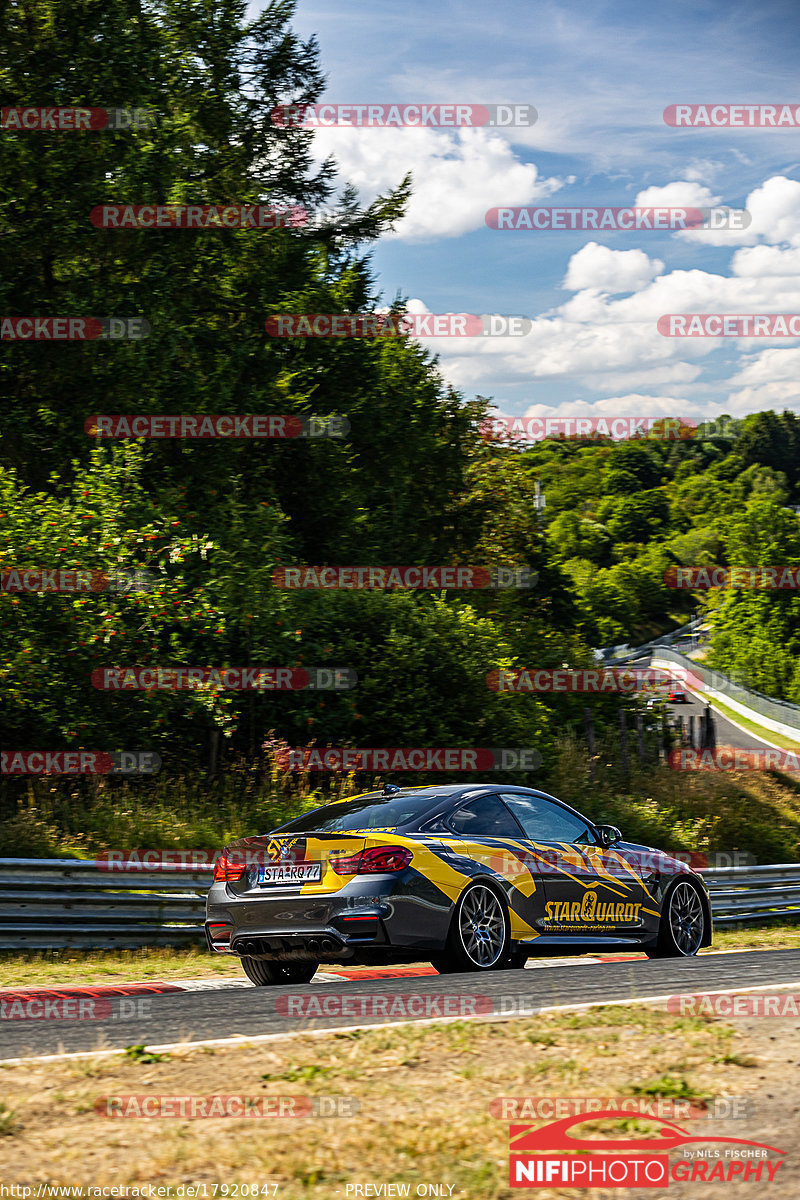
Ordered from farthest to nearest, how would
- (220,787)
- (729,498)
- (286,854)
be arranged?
(729,498), (220,787), (286,854)

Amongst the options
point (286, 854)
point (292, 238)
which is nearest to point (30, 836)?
point (286, 854)

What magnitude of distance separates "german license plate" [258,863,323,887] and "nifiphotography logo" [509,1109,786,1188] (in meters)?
4.03

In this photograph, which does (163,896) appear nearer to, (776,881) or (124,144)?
Result: (776,881)

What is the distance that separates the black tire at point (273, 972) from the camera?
9.34 metres

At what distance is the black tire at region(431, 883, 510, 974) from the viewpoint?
27.8 feet

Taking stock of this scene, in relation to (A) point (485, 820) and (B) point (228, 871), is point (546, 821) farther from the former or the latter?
(B) point (228, 871)

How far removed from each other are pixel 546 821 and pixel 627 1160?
5.66 meters

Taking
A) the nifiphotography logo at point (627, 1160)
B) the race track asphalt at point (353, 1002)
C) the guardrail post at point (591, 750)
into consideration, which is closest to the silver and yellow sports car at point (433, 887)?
the race track asphalt at point (353, 1002)

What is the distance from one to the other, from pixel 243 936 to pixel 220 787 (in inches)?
302

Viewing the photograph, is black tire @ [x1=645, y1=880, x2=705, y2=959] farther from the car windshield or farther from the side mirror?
the car windshield

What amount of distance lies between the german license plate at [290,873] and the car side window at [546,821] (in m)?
1.85

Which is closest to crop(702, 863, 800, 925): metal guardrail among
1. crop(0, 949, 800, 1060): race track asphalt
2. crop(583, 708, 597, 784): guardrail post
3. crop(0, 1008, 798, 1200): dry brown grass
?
crop(583, 708, 597, 784): guardrail post

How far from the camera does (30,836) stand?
1251 cm

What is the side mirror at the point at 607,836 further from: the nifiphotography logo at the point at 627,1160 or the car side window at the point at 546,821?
the nifiphotography logo at the point at 627,1160
